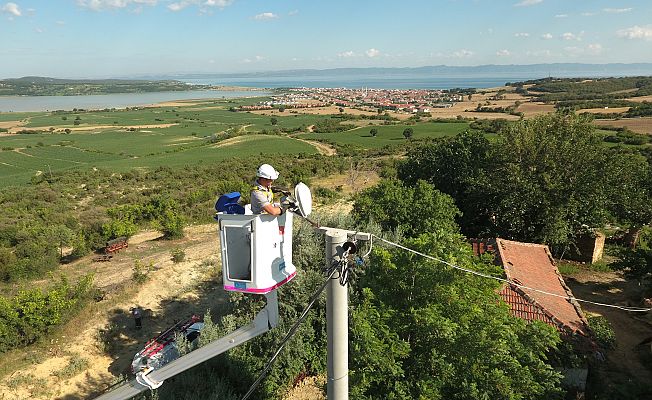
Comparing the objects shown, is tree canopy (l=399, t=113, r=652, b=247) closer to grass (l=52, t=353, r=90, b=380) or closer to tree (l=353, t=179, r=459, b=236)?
tree (l=353, t=179, r=459, b=236)

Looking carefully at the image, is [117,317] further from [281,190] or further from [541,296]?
[541,296]

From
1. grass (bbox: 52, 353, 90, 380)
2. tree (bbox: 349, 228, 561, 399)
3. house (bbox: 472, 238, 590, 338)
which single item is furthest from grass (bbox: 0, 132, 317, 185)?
tree (bbox: 349, 228, 561, 399)

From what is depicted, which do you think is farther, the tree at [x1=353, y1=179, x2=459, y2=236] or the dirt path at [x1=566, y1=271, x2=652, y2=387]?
the tree at [x1=353, y1=179, x2=459, y2=236]

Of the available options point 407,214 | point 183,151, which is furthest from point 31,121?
point 407,214

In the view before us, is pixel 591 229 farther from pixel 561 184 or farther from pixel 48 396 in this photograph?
pixel 48 396

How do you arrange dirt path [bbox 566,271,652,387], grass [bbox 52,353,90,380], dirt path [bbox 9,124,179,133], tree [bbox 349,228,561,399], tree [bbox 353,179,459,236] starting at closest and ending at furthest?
tree [bbox 349,228,561,399]
grass [bbox 52,353,90,380]
dirt path [bbox 566,271,652,387]
tree [bbox 353,179,459,236]
dirt path [bbox 9,124,179,133]
